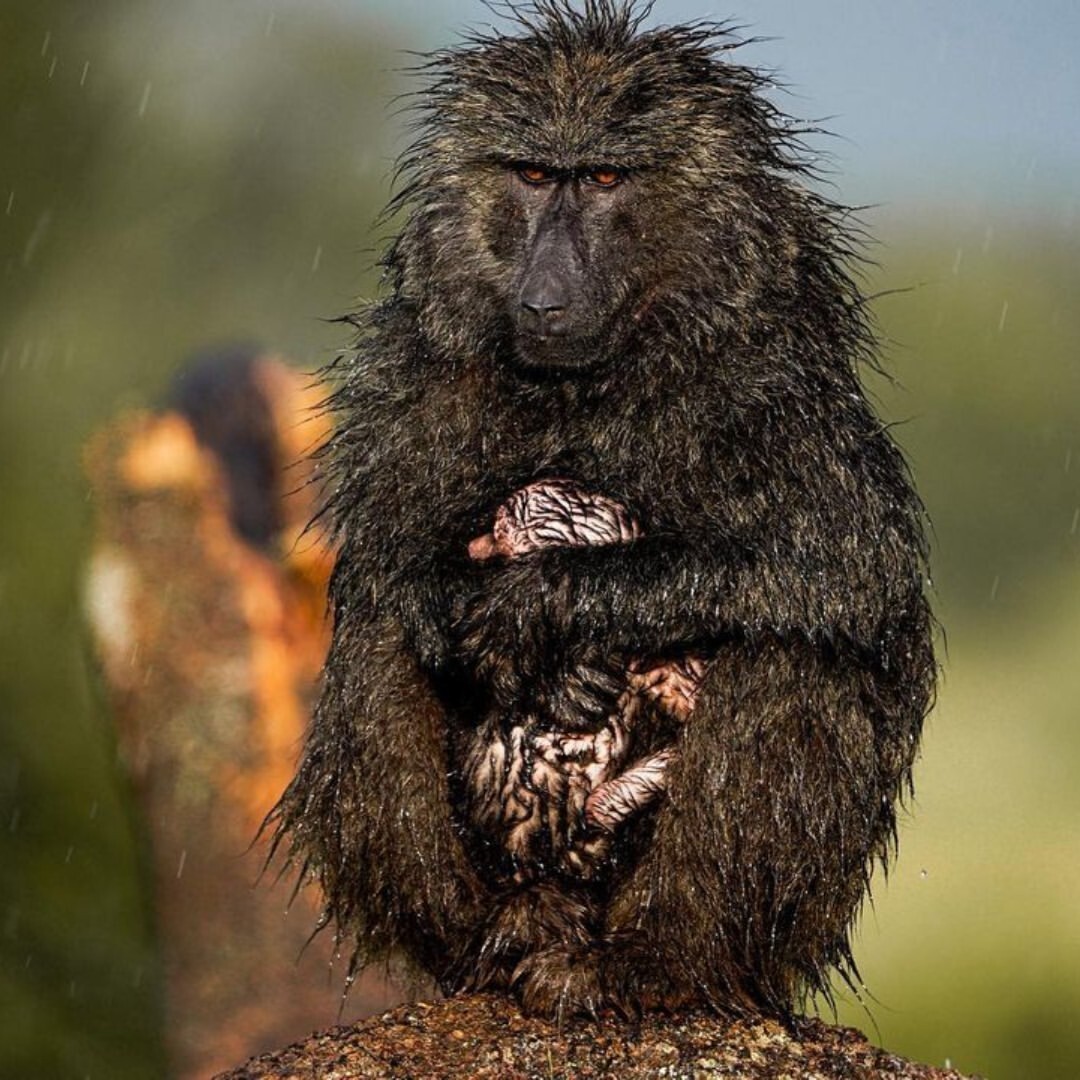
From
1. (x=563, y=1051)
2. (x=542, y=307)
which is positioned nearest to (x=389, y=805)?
(x=563, y=1051)

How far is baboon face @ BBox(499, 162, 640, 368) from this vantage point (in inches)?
192

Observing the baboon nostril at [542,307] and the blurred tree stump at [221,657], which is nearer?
the baboon nostril at [542,307]

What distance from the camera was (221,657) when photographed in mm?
9117

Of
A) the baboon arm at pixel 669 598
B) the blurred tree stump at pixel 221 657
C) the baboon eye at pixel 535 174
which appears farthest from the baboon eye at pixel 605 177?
the blurred tree stump at pixel 221 657

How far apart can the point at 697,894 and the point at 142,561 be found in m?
5.35

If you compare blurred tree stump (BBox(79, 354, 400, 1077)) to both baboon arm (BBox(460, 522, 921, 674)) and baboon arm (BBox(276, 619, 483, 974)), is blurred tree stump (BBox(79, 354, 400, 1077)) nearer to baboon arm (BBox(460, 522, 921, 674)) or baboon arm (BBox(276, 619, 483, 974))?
baboon arm (BBox(276, 619, 483, 974))

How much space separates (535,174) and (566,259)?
0.40m

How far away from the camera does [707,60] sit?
5.35 meters

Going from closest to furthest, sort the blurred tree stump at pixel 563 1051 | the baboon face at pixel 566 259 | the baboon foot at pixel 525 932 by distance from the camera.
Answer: the blurred tree stump at pixel 563 1051 → the baboon foot at pixel 525 932 → the baboon face at pixel 566 259

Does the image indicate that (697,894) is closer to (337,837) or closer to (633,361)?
(337,837)

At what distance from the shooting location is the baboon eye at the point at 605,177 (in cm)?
511

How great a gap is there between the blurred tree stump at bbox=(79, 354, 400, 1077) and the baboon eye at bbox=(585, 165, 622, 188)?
3789mm

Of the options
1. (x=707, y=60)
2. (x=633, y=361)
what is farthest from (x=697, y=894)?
(x=707, y=60)

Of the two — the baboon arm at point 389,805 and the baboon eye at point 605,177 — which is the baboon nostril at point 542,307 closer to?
the baboon eye at point 605,177
